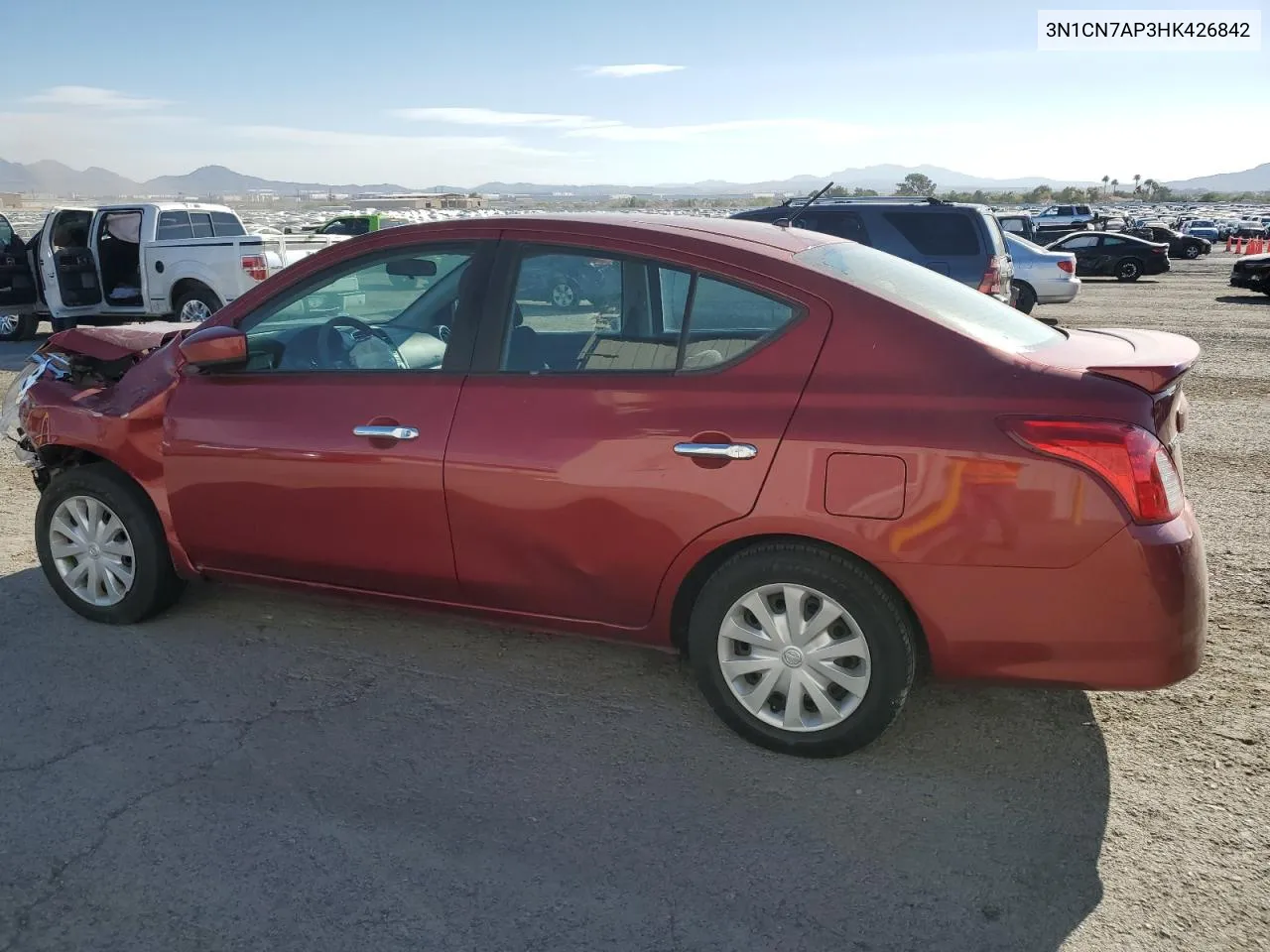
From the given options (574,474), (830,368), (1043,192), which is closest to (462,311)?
(574,474)

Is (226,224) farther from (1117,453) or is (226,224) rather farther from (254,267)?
(1117,453)

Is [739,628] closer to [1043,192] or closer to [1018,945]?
[1018,945]

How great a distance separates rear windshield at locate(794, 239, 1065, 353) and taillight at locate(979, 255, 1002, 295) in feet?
28.4

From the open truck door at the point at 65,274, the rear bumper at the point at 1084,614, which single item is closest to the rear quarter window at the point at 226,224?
the open truck door at the point at 65,274

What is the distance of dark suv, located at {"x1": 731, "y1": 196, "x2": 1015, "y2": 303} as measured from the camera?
12.2 m

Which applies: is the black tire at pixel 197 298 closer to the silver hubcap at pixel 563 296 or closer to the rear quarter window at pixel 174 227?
the rear quarter window at pixel 174 227

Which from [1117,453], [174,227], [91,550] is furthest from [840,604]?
[174,227]

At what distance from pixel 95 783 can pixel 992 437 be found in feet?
9.81

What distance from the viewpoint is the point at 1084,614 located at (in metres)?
3.00

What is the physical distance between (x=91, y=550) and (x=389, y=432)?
5.63 ft

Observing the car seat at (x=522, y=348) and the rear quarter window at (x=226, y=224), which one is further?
the rear quarter window at (x=226, y=224)

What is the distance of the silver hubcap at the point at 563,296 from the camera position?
12.4 ft

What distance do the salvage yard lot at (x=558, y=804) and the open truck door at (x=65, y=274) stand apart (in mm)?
11240

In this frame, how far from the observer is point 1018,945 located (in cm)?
258
